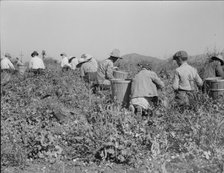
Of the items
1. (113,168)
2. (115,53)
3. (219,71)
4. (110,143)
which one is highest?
(115,53)

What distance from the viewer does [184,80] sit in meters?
5.41

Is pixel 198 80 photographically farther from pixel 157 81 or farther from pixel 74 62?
pixel 74 62

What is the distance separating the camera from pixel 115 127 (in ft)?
12.5

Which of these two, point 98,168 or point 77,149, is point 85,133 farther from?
point 98,168

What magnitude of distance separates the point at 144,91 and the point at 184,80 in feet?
2.31

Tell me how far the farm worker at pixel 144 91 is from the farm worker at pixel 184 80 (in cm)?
31

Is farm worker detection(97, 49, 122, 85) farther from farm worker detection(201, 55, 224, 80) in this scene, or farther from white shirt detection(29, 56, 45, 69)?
white shirt detection(29, 56, 45, 69)

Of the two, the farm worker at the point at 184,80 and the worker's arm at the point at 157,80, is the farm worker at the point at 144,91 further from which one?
the farm worker at the point at 184,80

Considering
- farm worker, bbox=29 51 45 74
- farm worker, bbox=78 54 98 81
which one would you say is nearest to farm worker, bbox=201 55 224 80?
farm worker, bbox=78 54 98 81

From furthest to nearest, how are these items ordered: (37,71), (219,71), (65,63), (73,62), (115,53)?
(65,63) → (73,62) → (37,71) → (115,53) → (219,71)

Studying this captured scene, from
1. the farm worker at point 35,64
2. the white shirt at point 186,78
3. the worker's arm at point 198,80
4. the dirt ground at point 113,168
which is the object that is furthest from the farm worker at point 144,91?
the farm worker at point 35,64

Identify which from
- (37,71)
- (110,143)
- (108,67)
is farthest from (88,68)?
(110,143)

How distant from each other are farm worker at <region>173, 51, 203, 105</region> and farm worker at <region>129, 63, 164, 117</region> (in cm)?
31

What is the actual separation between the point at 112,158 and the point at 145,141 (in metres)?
0.45
